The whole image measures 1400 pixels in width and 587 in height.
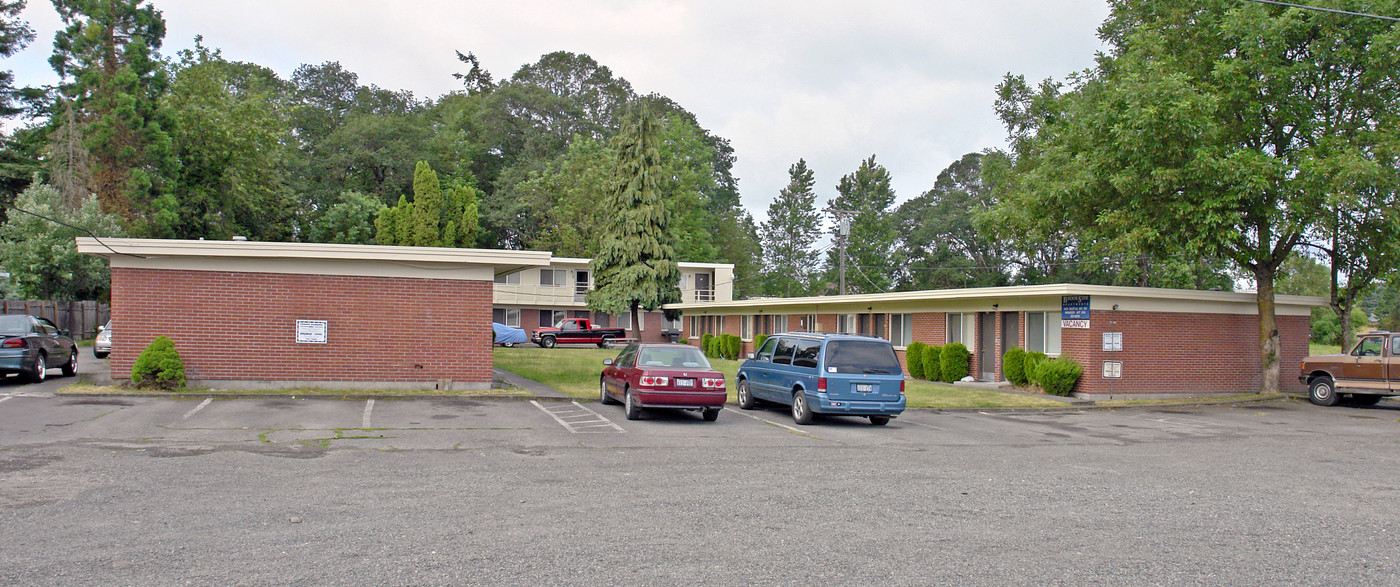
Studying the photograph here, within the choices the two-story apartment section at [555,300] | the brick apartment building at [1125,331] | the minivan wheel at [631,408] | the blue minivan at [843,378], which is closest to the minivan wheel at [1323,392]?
the brick apartment building at [1125,331]

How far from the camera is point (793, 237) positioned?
269 feet

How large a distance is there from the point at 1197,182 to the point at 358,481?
67.5ft

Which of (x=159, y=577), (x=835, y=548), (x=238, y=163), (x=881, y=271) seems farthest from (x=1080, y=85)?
(x=881, y=271)

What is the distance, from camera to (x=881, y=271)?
72812 mm

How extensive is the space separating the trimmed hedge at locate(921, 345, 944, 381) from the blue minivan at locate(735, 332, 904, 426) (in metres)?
11.9

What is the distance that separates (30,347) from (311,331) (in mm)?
5557

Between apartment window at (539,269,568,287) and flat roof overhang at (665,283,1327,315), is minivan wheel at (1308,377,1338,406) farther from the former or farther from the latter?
apartment window at (539,269,568,287)

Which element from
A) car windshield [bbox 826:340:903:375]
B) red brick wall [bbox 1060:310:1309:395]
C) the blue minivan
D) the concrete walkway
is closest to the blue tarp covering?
the concrete walkway

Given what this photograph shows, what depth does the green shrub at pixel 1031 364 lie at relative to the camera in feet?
78.0

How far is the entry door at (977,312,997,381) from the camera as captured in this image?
87.8 feet

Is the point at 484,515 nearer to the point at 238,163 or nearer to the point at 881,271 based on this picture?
the point at 238,163

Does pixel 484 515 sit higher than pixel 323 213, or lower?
lower

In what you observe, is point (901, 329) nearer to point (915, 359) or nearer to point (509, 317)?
point (915, 359)

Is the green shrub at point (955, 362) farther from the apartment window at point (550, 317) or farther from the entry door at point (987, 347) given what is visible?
the apartment window at point (550, 317)
